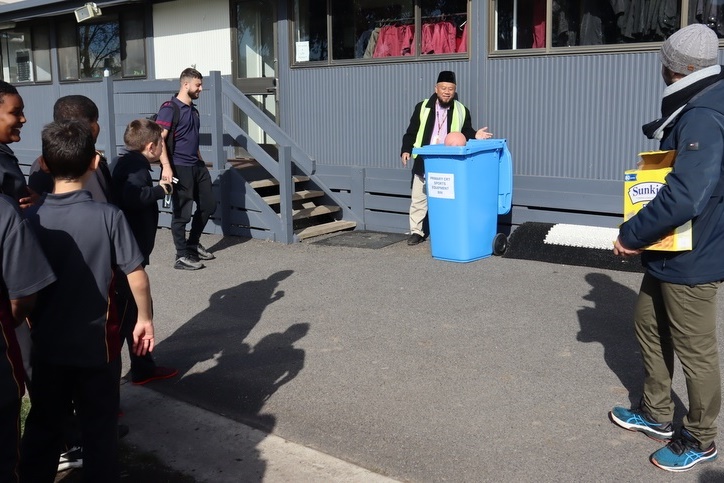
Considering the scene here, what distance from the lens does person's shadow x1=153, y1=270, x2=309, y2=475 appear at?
196 inches

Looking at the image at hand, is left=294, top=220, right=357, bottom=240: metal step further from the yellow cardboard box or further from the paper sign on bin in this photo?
the yellow cardboard box

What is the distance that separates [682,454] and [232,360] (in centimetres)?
301

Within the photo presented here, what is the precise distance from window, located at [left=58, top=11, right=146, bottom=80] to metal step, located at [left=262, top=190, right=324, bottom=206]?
4.59 meters

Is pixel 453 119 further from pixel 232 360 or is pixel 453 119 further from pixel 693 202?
pixel 693 202

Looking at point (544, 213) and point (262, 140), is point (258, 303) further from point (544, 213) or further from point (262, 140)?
point (262, 140)

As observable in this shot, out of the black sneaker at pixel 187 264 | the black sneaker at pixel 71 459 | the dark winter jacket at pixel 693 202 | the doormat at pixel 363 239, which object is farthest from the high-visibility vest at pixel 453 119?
the black sneaker at pixel 71 459

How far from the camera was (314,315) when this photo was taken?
664 cm

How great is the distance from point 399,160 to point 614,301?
153 inches

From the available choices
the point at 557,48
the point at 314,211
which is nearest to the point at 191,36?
the point at 314,211

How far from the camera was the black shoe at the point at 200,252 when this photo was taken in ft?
28.1

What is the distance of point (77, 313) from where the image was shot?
3311 mm

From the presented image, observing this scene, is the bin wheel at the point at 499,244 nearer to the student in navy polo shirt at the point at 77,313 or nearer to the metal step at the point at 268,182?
the metal step at the point at 268,182

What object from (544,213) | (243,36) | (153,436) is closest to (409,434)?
(153,436)

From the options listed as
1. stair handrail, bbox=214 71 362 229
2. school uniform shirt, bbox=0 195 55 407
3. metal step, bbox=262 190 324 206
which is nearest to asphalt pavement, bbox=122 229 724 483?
school uniform shirt, bbox=0 195 55 407
